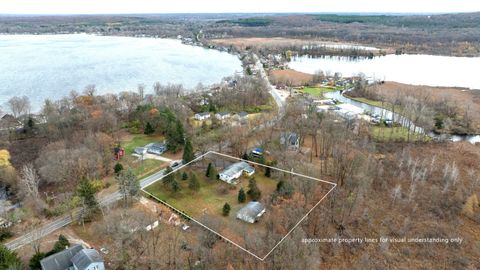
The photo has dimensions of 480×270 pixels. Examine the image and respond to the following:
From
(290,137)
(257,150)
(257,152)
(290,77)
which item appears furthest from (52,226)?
(290,77)

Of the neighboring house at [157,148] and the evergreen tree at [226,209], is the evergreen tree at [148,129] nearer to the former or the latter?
the neighboring house at [157,148]

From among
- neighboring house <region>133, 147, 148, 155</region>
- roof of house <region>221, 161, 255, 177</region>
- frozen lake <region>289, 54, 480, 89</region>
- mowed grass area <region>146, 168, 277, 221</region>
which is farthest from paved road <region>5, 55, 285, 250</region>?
frozen lake <region>289, 54, 480, 89</region>

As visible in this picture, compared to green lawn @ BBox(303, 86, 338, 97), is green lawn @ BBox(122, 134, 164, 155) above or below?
below

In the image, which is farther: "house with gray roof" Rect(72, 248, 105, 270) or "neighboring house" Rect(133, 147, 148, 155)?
"neighboring house" Rect(133, 147, 148, 155)

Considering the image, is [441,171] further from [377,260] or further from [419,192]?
[377,260]

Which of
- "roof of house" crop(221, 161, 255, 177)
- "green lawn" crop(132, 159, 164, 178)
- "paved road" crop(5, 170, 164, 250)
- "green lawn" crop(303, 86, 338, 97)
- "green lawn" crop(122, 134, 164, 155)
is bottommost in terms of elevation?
"paved road" crop(5, 170, 164, 250)

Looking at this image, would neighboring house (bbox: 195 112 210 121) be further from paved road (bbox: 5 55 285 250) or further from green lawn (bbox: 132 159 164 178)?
paved road (bbox: 5 55 285 250)
